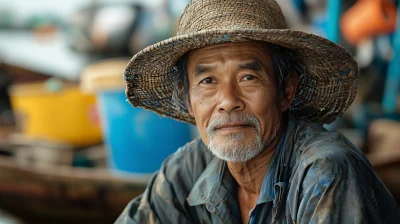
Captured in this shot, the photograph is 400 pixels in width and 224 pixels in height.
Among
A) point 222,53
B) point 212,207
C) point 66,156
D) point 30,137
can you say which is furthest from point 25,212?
point 222,53

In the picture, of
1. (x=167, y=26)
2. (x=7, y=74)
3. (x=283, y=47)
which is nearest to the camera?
(x=283, y=47)

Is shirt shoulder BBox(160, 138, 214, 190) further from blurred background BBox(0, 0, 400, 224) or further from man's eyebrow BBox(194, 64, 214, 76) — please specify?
blurred background BBox(0, 0, 400, 224)

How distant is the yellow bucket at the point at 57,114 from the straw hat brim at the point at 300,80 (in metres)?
3.10

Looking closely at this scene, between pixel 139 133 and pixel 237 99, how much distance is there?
6.79ft

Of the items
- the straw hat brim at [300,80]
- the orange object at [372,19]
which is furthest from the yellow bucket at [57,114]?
the straw hat brim at [300,80]

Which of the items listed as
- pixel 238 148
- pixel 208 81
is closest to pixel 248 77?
pixel 208 81

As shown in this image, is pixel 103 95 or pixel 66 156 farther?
pixel 66 156

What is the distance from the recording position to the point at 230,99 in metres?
1.78

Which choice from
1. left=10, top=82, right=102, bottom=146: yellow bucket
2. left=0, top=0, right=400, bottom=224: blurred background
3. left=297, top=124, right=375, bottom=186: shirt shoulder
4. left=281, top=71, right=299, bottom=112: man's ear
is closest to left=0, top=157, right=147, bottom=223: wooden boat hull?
left=0, top=0, right=400, bottom=224: blurred background

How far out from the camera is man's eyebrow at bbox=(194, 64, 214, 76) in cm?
185

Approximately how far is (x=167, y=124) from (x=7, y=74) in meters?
3.87

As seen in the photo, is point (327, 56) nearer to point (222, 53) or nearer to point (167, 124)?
point (222, 53)

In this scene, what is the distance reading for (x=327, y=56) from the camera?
179 centimetres

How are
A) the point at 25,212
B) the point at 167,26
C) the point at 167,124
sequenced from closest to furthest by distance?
the point at 167,124
the point at 25,212
the point at 167,26
